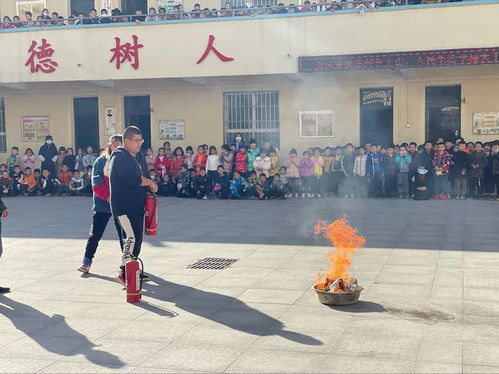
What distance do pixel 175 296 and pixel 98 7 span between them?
52.9 ft

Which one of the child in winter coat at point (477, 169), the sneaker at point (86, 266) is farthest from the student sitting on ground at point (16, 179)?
the child in winter coat at point (477, 169)

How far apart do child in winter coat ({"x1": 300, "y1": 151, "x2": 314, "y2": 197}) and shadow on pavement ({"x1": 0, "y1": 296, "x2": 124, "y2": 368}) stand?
11345 mm

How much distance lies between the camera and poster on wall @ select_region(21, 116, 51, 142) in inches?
845

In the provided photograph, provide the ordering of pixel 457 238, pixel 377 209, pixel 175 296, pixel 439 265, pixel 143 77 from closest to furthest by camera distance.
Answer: pixel 175 296 < pixel 439 265 < pixel 457 238 < pixel 377 209 < pixel 143 77

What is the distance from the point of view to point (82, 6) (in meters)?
21.4

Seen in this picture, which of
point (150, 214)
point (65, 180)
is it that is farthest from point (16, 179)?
point (150, 214)

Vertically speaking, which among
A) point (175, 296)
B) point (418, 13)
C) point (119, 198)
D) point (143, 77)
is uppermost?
point (418, 13)

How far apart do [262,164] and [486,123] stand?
19.7ft

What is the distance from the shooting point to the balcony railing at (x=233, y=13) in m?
16.7

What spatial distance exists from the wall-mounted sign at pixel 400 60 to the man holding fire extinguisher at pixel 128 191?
1037 cm

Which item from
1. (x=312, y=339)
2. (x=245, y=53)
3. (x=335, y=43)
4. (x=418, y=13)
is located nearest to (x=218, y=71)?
(x=245, y=53)

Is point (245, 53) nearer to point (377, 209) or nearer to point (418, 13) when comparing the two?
point (418, 13)

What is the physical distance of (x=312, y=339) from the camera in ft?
18.2

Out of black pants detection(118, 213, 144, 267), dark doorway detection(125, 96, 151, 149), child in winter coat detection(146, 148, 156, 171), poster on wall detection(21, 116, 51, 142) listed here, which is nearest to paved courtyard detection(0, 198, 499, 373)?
black pants detection(118, 213, 144, 267)
